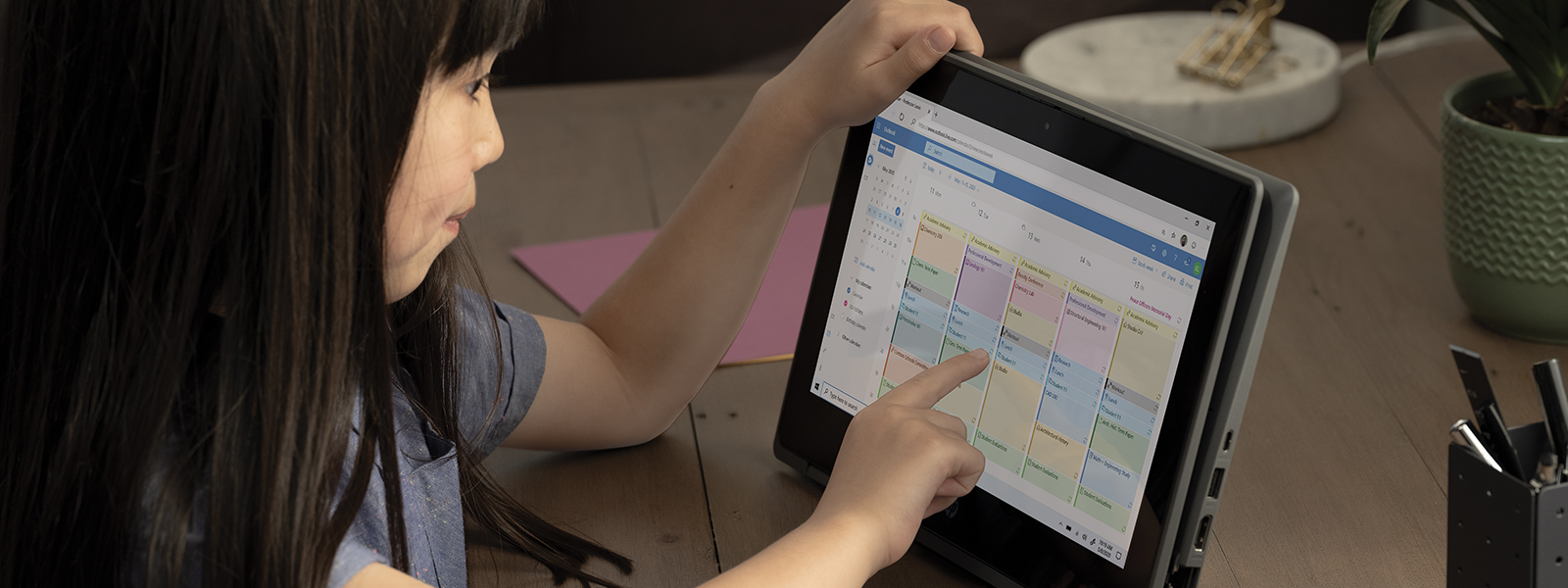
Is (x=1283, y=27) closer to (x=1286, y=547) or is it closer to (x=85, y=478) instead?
(x=1286, y=547)

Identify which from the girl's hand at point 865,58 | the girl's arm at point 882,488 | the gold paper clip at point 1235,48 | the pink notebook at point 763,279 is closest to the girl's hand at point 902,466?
the girl's arm at point 882,488

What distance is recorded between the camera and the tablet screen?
543 mm

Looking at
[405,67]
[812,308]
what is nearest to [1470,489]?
[812,308]

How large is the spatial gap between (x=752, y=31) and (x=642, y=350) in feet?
4.49

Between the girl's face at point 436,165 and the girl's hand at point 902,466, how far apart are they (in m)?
0.21

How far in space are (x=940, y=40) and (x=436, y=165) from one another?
0.82 feet

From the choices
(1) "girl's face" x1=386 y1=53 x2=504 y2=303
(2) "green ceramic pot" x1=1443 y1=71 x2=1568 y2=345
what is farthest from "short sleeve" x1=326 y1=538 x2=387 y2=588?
(2) "green ceramic pot" x1=1443 y1=71 x2=1568 y2=345

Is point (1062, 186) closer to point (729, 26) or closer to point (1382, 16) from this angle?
point (1382, 16)

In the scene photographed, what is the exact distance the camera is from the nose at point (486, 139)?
543mm

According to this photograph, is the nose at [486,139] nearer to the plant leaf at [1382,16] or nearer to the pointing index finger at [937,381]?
the pointing index finger at [937,381]

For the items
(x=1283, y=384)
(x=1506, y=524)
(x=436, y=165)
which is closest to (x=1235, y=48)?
(x=1283, y=384)

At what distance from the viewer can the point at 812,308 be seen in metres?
0.71

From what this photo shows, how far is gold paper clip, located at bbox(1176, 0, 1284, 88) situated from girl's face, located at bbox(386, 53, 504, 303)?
2.66ft

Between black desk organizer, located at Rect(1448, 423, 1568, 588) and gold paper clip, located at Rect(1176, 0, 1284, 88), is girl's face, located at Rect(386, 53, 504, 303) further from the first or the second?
gold paper clip, located at Rect(1176, 0, 1284, 88)
